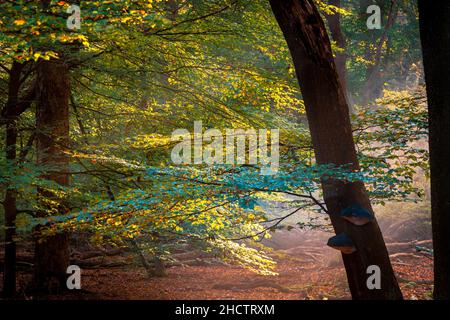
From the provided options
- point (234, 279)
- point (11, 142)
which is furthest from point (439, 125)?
point (234, 279)

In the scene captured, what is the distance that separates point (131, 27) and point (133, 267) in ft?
23.3

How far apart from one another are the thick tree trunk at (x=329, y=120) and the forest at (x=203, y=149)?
16mm

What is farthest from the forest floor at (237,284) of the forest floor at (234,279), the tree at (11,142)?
the tree at (11,142)

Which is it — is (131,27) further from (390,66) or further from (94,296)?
(390,66)

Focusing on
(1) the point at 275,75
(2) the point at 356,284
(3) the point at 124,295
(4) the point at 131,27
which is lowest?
(3) the point at 124,295

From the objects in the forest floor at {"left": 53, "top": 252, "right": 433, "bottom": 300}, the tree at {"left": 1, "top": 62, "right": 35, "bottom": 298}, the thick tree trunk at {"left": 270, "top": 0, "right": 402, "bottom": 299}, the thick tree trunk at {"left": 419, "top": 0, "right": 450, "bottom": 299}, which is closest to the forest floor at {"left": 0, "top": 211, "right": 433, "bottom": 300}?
the forest floor at {"left": 53, "top": 252, "right": 433, "bottom": 300}

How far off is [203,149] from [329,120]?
257 centimetres

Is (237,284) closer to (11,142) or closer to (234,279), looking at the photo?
(234,279)

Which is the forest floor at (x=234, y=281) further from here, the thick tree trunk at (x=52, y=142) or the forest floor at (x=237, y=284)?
the thick tree trunk at (x=52, y=142)

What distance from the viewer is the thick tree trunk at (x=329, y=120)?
4652 mm

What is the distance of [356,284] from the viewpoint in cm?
464

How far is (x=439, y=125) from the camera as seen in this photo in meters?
4.13
